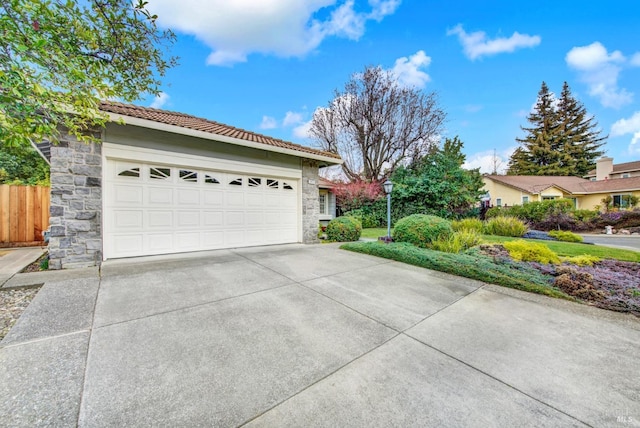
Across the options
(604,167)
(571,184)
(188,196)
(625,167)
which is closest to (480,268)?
(188,196)

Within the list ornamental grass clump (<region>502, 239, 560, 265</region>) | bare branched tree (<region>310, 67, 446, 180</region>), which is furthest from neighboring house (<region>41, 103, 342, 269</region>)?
bare branched tree (<region>310, 67, 446, 180</region>)

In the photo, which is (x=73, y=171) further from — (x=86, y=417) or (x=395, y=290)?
(x=395, y=290)

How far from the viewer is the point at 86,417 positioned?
142 cm

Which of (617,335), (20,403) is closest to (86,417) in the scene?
(20,403)

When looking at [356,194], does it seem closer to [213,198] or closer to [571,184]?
[213,198]

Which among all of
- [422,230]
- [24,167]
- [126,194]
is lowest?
[422,230]

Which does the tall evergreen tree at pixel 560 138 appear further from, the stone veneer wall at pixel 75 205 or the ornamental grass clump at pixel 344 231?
the stone veneer wall at pixel 75 205

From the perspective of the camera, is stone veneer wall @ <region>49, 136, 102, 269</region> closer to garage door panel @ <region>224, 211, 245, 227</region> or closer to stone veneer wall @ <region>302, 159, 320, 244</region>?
garage door panel @ <region>224, 211, 245, 227</region>

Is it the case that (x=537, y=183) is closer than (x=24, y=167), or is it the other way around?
(x=24, y=167)

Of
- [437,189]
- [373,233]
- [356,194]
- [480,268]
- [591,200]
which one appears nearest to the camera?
[480,268]

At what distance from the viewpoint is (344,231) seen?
8539 millimetres

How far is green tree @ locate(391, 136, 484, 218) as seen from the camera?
13.9m

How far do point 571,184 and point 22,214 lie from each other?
3507 centimetres

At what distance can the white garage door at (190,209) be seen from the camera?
532cm
